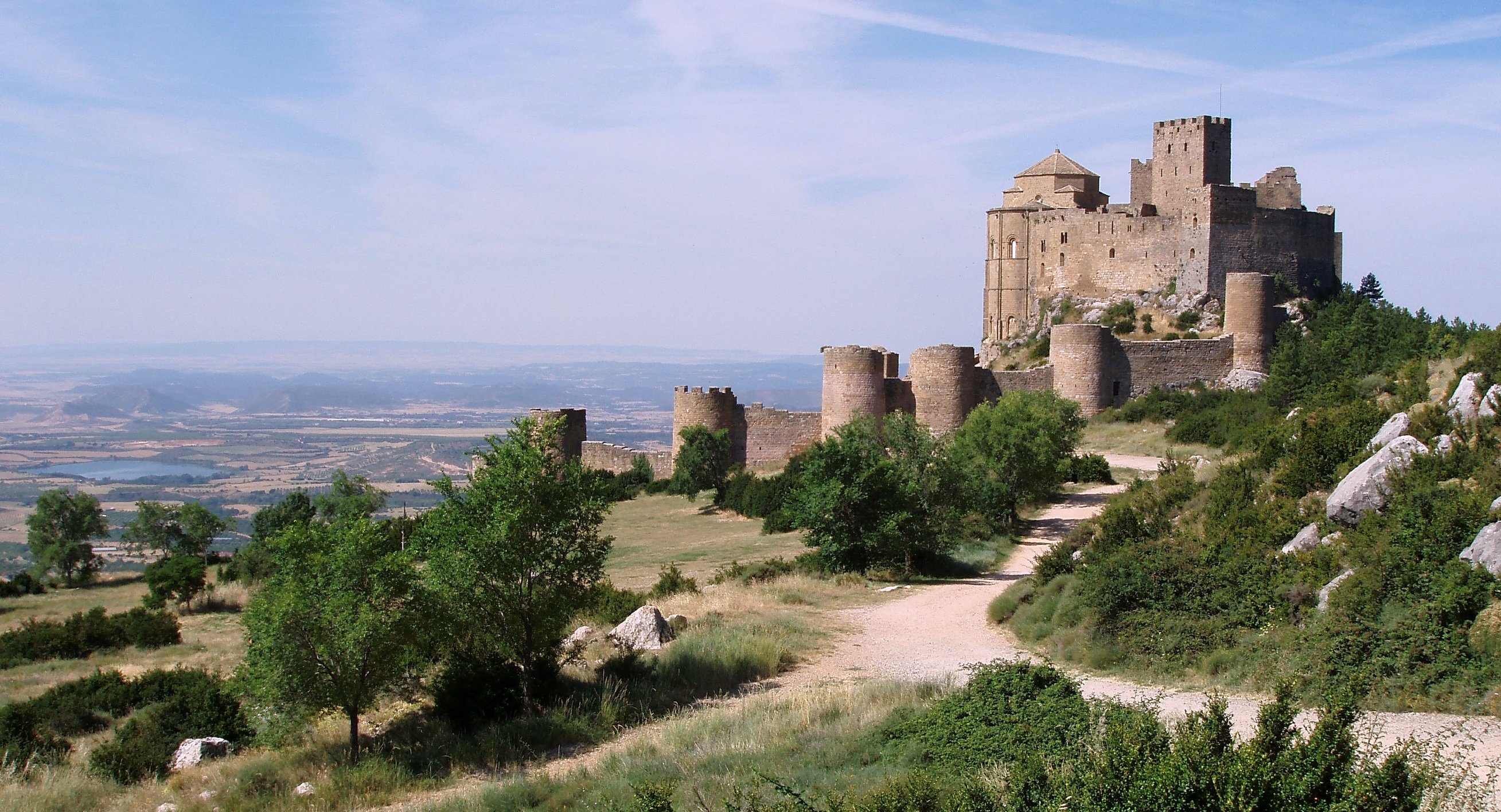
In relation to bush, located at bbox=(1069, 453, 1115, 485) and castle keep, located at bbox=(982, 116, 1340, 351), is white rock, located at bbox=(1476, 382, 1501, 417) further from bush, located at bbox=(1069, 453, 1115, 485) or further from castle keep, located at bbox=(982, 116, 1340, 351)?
castle keep, located at bbox=(982, 116, 1340, 351)

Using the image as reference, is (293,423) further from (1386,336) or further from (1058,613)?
(1058,613)

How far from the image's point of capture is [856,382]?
3431 centimetres

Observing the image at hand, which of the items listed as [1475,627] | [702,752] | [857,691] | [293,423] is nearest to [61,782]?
[702,752]

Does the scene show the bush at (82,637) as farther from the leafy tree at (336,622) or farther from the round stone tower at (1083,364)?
the round stone tower at (1083,364)

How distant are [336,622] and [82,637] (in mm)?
12634

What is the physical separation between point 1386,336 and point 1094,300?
9.82 metres

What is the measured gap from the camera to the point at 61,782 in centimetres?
1134

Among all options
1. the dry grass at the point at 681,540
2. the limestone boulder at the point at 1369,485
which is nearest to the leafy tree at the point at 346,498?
the dry grass at the point at 681,540

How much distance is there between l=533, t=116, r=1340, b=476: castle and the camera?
34.8m

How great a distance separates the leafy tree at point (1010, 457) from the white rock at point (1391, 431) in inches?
358

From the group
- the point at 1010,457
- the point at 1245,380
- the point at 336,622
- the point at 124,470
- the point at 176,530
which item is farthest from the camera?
the point at 124,470

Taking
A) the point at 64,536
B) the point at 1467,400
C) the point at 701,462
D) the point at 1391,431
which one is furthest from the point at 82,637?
the point at 1467,400

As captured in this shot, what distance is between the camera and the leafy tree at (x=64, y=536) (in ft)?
123

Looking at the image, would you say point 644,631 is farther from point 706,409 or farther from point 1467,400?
point 706,409
